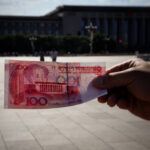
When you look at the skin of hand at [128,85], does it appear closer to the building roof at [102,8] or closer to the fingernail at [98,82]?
the fingernail at [98,82]

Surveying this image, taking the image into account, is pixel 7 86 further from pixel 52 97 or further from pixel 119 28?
pixel 119 28

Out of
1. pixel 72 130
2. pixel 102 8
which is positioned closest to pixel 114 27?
pixel 102 8

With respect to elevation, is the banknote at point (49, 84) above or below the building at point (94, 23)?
below

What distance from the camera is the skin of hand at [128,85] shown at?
5.53ft

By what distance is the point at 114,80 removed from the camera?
169 centimetres

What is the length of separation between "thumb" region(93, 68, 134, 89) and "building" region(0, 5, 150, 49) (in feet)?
303

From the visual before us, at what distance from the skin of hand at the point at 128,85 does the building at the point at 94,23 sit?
9223 cm

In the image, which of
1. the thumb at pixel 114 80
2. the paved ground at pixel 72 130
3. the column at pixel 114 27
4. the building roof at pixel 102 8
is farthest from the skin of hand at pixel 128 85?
the column at pixel 114 27

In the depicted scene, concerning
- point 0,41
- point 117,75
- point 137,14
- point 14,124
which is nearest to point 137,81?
point 117,75

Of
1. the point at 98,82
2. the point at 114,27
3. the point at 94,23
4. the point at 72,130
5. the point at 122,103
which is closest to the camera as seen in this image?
the point at 98,82

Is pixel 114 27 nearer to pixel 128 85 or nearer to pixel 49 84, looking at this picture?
pixel 128 85

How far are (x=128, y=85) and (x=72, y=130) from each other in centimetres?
369

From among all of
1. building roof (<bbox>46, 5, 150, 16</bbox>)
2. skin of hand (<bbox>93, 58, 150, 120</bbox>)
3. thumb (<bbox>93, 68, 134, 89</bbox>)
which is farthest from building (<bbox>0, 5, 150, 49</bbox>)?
thumb (<bbox>93, 68, 134, 89</bbox>)

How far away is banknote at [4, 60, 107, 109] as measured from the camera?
162cm
